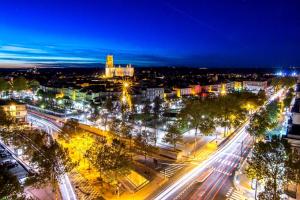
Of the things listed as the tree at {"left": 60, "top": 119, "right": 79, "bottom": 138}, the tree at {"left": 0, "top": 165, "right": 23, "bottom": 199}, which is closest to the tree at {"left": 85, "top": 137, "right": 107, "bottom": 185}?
the tree at {"left": 60, "top": 119, "right": 79, "bottom": 138}

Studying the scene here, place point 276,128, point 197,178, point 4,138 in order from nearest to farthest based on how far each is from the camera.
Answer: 1. point 197,178
2. point 4,138
3. point 276,128

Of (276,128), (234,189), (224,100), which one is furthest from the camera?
(224,100)

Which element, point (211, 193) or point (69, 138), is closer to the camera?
point (211, 193)

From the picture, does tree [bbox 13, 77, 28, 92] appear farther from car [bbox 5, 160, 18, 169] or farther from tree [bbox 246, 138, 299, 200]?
tree [bbox 246, 138, 299, 200]

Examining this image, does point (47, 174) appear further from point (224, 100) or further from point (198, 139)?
point (224, 100)

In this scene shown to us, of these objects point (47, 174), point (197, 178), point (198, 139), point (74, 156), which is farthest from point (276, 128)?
point (47, 174)

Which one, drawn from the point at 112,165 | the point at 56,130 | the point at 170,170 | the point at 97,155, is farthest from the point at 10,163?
the point at 56,130
